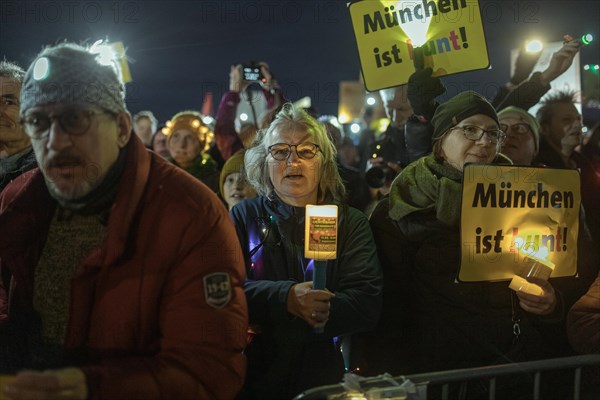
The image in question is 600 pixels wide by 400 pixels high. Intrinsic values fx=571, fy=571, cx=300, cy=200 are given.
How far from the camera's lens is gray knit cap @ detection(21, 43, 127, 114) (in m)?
1.90

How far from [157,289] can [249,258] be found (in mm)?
1073

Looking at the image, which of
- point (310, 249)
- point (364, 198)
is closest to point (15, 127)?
point (310, 249)

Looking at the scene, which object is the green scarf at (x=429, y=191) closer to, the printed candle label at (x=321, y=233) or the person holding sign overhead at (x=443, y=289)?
the person holding sign overhead at (x=443, y=289)

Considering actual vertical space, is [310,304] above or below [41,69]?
below

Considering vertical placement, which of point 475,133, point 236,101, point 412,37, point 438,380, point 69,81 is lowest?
point 438,380

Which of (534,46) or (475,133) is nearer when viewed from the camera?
(475,133)

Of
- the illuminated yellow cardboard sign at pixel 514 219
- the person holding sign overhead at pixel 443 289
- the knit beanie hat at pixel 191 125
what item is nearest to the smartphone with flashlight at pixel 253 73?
the knit beanie hat at pixel 191 125

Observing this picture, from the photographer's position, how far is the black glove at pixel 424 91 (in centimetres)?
393

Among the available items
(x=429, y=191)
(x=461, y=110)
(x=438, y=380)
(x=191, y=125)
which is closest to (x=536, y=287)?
(x=429, y=191)

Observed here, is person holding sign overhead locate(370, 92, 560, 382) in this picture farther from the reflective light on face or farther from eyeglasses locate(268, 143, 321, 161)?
the reflective light on face

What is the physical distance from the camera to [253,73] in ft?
20.6

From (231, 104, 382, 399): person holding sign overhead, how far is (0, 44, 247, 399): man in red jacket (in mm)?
745

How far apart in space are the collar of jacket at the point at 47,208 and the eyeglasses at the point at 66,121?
18cm

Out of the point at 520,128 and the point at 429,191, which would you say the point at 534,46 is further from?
the point at 429,191
